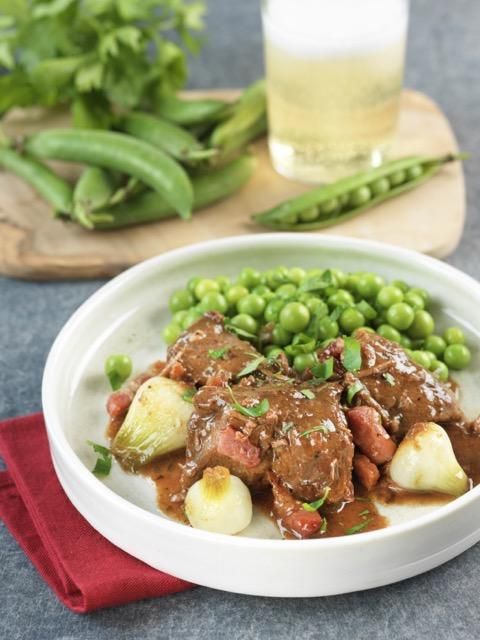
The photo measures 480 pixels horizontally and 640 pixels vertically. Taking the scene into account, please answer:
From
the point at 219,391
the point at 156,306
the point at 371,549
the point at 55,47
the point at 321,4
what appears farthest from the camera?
the point at 55,47

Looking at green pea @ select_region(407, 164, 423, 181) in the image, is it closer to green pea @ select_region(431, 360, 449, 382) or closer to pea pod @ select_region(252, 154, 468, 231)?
pea pod @ select_region(252, 154, 468, 231)

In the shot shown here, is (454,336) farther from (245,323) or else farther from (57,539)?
(57,539)

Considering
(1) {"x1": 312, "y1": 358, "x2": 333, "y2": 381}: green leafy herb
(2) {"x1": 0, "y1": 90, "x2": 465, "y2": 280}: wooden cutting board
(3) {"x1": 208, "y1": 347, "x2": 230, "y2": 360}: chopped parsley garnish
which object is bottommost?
(2) {"x1": 0, "y1": 90, "x2": 465, "y2": 280}: wooden cutting board

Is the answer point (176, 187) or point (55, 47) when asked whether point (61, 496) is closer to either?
point (176, 187)

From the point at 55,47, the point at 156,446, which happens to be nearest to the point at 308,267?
the point at 156,446

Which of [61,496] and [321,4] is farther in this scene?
[321,4]

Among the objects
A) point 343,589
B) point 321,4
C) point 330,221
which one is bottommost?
point 330,221

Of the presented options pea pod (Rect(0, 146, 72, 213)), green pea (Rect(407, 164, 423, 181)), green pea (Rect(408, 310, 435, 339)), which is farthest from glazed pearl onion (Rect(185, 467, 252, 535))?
green pea (Rect(407, 164, 423, 181))
